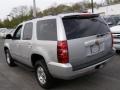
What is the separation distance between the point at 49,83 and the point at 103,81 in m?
1.51

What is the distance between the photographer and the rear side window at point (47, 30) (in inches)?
202

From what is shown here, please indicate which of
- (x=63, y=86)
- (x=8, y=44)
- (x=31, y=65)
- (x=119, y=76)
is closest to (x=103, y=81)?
(x=119, y=76)

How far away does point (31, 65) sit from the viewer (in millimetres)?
6297

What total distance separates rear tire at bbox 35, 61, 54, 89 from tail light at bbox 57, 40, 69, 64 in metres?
0.75

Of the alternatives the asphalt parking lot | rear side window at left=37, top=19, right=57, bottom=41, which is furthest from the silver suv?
the asphalt parking lot

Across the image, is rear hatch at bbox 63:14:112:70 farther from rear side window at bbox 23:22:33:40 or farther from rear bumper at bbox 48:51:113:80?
rear side window at bbox 23:22:33:40

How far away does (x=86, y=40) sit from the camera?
5.06 m

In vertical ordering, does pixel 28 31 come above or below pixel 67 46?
above

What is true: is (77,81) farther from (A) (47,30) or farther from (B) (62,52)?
(A) (47,30)

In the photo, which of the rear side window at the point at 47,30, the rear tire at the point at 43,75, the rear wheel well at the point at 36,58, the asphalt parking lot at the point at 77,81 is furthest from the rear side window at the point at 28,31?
the asphalt parking lot at the point at 77,81

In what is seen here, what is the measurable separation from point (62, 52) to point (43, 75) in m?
1.20

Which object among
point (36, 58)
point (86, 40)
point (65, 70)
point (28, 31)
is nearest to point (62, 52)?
point (65, 70)

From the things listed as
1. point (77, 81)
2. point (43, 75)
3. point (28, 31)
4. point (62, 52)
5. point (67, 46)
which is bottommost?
point (77, 81)

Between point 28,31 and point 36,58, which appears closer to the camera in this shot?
point 36,58
